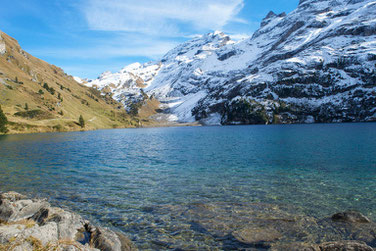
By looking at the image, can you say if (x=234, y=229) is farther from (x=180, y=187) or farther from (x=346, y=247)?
(x=180, y=187)

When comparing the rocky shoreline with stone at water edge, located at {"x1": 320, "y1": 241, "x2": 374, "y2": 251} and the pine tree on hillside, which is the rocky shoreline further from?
the pine tree on hillside

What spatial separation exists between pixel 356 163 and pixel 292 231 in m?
33.2

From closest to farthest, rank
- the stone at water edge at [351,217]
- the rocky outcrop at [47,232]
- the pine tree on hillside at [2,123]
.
A: the rocky outcrop at [47,232] → the stone at water edge at [351,217] → the pine tree on hillside at [2,123]

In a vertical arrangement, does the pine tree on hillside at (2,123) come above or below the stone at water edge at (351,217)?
above

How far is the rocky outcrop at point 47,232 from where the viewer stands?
412 inches

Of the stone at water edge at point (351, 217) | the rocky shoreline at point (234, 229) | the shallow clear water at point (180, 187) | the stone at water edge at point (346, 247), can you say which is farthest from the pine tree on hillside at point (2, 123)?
the stone at water edge at point (346, 247)

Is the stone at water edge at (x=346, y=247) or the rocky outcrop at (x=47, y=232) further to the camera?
the stone at water edge at (x=346, y=247)

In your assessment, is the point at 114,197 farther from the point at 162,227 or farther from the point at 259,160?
the point at 259,160

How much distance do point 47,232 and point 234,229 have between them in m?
13.0

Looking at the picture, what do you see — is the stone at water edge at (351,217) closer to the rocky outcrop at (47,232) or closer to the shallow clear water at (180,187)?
the shallow clear water at (180,187)

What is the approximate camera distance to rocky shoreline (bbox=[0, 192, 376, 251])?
43.1 feet

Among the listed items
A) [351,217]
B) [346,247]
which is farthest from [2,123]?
[346,247]

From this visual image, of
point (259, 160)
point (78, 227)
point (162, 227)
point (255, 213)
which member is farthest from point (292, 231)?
point (259, 160)

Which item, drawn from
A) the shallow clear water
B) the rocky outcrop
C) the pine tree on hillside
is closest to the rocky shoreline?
the rocky outcrop
